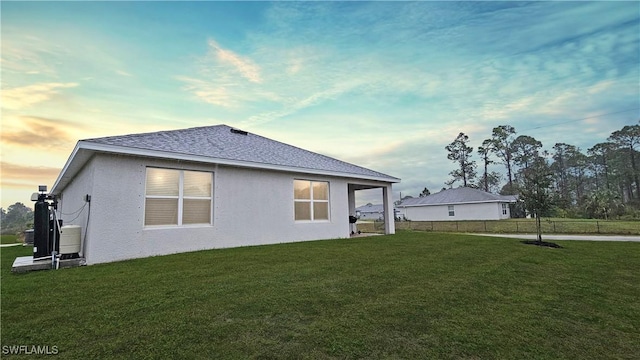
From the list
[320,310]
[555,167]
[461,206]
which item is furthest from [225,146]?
[555,167]

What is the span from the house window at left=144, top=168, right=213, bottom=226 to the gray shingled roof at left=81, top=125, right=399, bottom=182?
700 mm

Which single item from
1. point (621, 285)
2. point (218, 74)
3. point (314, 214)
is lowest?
point (621, 285)

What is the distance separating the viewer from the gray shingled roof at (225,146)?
7.65m

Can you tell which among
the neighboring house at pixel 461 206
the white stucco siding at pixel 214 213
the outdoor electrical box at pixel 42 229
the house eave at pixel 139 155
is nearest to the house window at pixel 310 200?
the white stucco siding at pixel 214 213

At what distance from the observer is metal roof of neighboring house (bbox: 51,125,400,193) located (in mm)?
7051

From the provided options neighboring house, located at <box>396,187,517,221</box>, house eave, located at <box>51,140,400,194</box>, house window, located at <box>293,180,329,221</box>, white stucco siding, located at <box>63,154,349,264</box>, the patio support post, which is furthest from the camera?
neighboring house, located at <box>396,187,517,221</box>

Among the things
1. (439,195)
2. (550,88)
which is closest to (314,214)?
(550,88)

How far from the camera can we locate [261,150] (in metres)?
11.2

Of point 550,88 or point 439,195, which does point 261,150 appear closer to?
point 550,88

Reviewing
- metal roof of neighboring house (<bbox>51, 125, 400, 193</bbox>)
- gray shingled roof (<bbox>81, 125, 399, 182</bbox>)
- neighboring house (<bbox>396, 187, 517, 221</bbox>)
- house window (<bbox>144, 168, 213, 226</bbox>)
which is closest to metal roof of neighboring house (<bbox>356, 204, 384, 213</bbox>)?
neighboring house (<bbox>396, 187, 517, 221</bbox>)

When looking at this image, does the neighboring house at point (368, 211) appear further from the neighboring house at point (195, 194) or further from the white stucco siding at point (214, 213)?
the white stucco siding at point (214, 213)

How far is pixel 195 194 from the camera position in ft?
27.1

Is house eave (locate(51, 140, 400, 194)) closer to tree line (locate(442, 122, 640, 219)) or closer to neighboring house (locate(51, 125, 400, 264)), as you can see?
neighboring house (locate(51, 125, 400, 264))

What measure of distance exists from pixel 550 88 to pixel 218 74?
52.9ft
